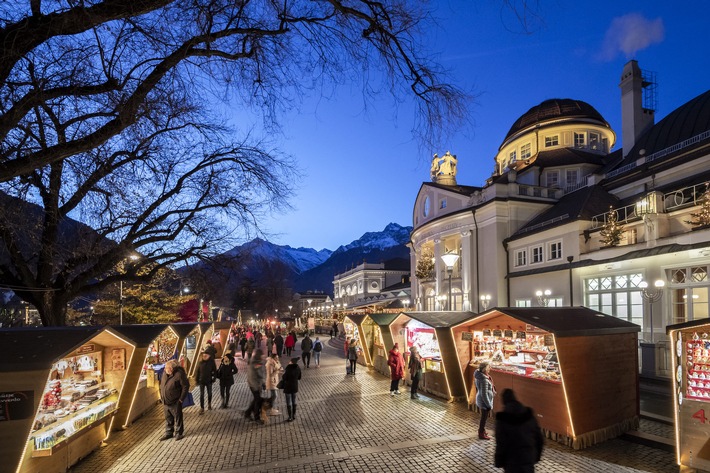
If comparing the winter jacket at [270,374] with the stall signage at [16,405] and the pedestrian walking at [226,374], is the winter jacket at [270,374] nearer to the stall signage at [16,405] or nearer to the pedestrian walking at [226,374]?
the pedestrian walking at [226,374]

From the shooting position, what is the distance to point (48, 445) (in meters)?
6.81

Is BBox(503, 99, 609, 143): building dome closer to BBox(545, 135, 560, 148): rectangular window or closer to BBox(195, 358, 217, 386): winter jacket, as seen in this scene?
BBox(545, 135, 560, 148): rectangular window

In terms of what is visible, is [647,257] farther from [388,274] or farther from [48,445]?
[388,274]

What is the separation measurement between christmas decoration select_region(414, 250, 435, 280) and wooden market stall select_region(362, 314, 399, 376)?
60.1ft

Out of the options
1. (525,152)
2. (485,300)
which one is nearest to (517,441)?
(485,300)

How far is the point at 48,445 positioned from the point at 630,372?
37.5ft

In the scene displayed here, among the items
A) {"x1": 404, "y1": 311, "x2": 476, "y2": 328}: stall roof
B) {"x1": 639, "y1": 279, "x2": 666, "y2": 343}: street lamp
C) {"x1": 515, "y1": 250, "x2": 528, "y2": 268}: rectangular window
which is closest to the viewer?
{"x1": 404, "y1": 311, "x2": 476, "y2": 328}: stall roof

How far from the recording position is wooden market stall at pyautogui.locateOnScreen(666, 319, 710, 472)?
7066mm

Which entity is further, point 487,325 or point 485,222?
point 485,222

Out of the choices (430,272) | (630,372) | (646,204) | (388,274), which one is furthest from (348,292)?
(630,372)

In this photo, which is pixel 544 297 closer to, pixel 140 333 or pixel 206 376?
pixel 206 376

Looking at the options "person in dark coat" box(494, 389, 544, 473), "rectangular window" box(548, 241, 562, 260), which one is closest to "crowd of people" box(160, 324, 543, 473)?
"person in dark coat" box(494, 389, 544, 473)

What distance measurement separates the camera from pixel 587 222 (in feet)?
77.3

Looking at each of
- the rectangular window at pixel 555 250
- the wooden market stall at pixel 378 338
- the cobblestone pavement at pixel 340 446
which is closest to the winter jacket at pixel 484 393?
the cobblestone pavement at pixel 340 446
